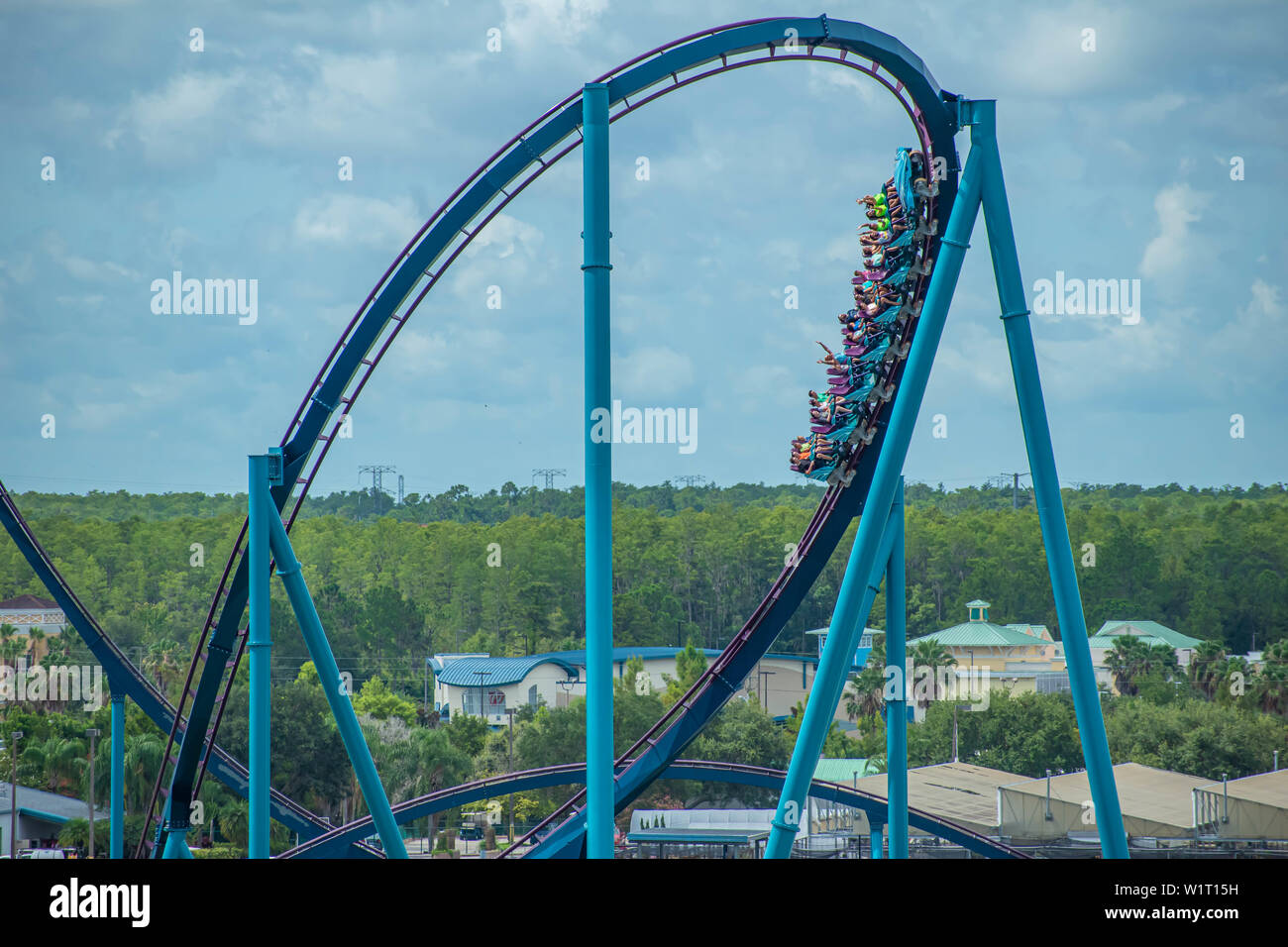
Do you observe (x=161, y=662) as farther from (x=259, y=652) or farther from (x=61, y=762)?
(x=259, y=652)

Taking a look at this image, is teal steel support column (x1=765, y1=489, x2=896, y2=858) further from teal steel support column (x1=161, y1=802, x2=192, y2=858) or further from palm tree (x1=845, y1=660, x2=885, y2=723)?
palm tree (x1=845, y1=660, x2=885, y2=723)

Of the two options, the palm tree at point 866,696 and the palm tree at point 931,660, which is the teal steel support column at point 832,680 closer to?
the palm tree at point 866,696

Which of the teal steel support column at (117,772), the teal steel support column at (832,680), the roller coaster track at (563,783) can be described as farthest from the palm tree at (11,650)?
the teal steel support column at (832,680)

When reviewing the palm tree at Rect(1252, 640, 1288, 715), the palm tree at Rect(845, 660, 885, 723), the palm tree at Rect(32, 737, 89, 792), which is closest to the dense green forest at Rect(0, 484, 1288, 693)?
the palm tree at Rect(1252, 640, 1288, 715)
